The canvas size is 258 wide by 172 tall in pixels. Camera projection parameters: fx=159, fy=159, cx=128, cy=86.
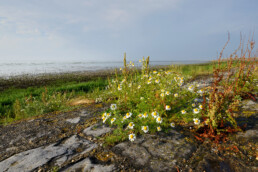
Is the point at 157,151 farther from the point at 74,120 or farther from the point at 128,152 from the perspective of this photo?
the point at 74,120

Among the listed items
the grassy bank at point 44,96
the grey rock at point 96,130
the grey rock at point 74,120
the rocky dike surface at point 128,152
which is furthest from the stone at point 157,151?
the grassy bank at point 44,96

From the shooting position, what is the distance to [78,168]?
1.59m

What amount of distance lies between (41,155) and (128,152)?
3.34ft

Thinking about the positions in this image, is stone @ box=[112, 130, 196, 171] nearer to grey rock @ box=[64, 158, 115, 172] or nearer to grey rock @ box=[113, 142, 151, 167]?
grey rock @ box=[113, 142, 151, 167]

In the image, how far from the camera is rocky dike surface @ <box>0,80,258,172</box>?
158 centimetres

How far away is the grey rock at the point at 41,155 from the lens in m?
1.68

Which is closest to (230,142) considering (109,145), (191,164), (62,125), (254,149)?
(254,149)

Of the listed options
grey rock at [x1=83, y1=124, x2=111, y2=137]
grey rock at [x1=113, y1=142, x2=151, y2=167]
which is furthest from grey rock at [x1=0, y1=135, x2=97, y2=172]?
grey rock at [x1=113, y1=142, x2=151, y2=167]

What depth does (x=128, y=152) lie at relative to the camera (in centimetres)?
181

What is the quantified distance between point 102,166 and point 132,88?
81.2 inches

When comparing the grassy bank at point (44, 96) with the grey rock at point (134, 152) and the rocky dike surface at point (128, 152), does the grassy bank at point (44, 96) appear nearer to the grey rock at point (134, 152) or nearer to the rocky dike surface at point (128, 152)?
the rocky dike surface at point (128, 152)

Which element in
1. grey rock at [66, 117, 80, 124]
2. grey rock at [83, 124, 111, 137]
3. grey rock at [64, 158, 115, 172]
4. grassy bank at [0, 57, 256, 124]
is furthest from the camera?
grassy bank at [0, 57, 256, 124]

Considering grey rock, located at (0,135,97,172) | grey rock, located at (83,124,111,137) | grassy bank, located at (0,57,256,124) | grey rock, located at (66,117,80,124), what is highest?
grey rock, located at (83,124,111,137)

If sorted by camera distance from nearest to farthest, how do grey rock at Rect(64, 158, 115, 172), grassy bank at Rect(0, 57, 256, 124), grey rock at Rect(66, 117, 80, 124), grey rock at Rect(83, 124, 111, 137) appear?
1. grey rock at Rect(64, 158, 115, 172)
2. grey rock at Rect(83, 124, 111, 137)
3. grey rock at Rect(66, 117, 80, 124)
4. grassy bank at Rect(0, 57, 256, 124)
